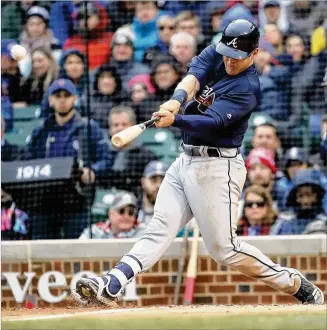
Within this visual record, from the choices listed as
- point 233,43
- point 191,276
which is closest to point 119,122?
point 191,276

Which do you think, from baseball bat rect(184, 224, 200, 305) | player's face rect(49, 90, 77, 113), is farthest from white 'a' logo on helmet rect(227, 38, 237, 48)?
player's face rect(49, 90, 77, 113)

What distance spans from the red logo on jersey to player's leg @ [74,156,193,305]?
0.35 meters

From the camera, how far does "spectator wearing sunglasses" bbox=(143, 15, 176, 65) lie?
11172mm

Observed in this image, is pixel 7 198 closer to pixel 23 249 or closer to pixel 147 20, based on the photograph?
pixel 23 249

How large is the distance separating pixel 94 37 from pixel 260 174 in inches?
91.7

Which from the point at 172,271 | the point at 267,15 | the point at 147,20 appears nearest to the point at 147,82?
the point at 147,20

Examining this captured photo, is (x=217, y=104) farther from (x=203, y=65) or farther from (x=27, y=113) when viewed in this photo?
(x=27, y=113)

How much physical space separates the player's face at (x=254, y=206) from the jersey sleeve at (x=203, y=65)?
10.9ft

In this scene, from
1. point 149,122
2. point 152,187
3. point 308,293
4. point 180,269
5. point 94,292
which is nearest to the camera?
point 149,122

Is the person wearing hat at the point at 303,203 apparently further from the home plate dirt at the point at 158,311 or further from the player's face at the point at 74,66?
the home plate dirt at the point at 158,311

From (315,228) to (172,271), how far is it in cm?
144

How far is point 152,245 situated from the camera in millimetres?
6855

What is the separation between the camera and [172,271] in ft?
32.6

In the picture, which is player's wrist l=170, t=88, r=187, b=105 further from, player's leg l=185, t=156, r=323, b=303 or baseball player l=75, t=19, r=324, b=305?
player's leg l=185, t=156, r=323, b=303
